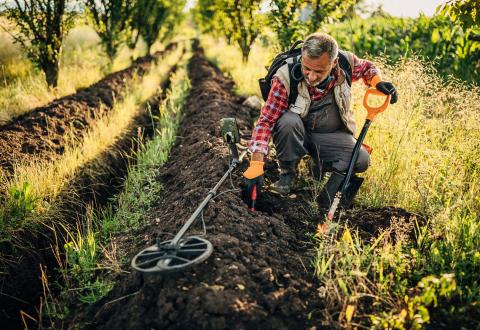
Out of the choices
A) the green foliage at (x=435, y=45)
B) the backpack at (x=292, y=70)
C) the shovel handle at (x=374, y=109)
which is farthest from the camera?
the green foliage at (x=435, y=45)

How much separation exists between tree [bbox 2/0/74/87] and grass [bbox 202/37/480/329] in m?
5.55

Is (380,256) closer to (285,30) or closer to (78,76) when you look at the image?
(285,30)

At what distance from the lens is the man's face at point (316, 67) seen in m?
2.65

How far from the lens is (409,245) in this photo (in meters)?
2.56

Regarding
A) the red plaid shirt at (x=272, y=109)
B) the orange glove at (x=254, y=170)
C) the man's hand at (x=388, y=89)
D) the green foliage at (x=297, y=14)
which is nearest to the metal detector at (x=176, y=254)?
the orange glove at (x=254, y=170)

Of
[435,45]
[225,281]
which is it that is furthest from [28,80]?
[435,45]

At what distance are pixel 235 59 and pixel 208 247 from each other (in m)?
9.72

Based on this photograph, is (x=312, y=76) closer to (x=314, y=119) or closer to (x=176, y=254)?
(x=314, y=119)

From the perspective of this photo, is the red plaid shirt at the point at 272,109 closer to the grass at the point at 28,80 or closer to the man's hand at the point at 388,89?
the man's hand at the point at 388,89

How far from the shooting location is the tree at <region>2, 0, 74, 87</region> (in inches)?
256

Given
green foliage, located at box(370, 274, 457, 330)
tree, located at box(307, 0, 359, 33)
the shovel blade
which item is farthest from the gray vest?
tree, located at box(307, 0, 359, 33)

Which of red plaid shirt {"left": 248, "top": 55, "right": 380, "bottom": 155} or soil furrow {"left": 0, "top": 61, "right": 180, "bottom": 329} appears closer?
soil furrow {"left": 0, "top": 61, "right": 180, "bottom": 329}

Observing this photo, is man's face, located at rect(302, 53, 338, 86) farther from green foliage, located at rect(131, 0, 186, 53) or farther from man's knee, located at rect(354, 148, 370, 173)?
green foliage, located at rect(131, 0, 186, 53)

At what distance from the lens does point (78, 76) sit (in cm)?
786
